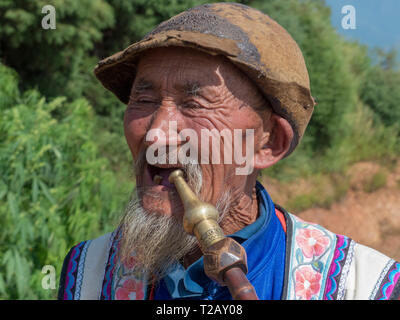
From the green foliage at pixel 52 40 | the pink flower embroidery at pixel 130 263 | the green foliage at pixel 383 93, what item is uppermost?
the green foliage at pixel 383 93

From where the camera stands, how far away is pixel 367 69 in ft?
53.9

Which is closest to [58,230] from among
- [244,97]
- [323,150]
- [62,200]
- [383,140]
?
[62,200]

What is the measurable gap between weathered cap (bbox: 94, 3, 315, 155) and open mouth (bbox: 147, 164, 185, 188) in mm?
376

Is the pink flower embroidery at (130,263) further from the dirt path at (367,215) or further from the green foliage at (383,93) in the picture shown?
the green foliage at (383,93)

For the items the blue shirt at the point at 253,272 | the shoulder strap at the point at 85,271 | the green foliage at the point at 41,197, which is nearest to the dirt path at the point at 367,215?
the green foliage at the point at 41,197

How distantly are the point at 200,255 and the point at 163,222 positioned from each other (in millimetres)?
240

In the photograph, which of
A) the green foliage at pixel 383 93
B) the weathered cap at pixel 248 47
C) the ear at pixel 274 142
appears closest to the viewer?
the weathered cap at pixel 248 47

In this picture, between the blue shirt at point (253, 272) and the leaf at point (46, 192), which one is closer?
the blue shirt at point (253, 272)

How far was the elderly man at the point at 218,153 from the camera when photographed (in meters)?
→ 1.59

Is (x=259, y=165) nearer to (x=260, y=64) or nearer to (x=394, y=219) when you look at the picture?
(x=260, y=64)

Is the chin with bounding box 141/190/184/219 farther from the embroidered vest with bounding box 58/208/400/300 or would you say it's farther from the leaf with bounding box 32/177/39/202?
the leaf with bounding box 32/177/39/202

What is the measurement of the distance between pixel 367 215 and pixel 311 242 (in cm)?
1002

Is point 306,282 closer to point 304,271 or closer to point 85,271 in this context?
point 304,271

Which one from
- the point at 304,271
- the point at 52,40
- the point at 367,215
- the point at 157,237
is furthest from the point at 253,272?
the point at 367,215
